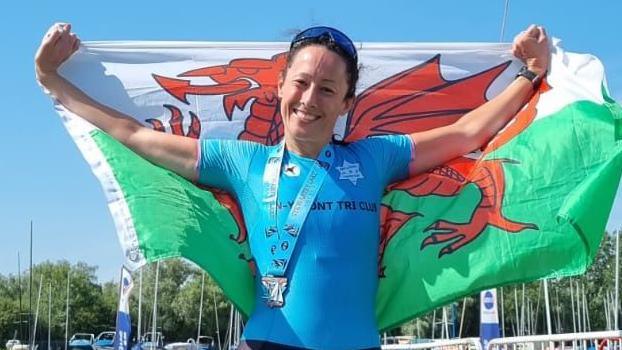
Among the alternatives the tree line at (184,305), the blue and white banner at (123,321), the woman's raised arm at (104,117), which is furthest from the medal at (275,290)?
the tree line at (184,305)

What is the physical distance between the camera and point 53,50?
4.26m

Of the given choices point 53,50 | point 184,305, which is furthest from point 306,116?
point 184,305

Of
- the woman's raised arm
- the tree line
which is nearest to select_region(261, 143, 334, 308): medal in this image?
the woman's raised arm

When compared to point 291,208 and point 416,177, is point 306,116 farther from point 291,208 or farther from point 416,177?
point 416,177

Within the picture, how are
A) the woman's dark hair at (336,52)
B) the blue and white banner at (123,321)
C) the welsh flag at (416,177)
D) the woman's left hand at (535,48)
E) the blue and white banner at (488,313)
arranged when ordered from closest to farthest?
1. the woman's dark hair at (336,52)
2. the welsh flag at (416,177)
3. the woman's left hand at (535,48)
4. the blue and white banner at (488,313)
5. the blue and white banner at (123,321)

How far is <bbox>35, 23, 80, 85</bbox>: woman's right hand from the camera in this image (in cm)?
424

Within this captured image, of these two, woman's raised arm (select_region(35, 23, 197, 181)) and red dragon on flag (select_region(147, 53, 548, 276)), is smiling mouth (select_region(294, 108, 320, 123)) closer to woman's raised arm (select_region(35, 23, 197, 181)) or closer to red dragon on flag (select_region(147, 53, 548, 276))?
woman's raised arm (select_region(35, 23, 197, 181))

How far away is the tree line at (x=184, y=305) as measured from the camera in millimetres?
47000

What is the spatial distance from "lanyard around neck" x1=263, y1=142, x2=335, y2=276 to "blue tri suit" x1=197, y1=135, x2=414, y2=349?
22 millimetres

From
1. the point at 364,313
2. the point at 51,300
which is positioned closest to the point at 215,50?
the point at 364,313

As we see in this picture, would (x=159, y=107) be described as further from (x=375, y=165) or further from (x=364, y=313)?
(x=364, y=313)

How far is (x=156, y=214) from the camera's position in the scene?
165 inches

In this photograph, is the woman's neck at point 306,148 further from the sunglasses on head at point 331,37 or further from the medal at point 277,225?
the sunglasses on head at point 331,37

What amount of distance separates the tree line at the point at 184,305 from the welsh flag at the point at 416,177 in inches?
1521
